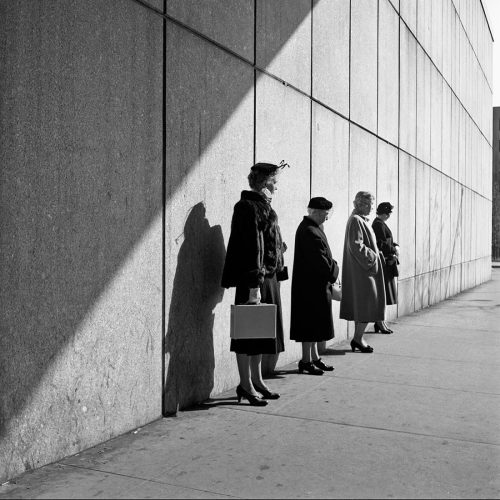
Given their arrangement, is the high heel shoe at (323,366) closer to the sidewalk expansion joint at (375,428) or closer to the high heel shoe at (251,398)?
the high heel shoe at (251,398)

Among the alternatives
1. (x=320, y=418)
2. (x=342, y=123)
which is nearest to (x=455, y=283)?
(x=342, y=123)

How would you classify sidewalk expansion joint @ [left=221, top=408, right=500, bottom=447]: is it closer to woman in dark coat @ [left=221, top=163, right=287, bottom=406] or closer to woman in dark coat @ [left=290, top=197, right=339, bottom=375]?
woman in dark coat @ [left=221, top=163, right=287, bottom=406]

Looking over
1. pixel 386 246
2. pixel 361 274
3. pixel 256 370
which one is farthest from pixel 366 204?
pixel 256 370

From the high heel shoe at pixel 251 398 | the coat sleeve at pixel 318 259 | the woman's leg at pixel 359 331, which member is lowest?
the high heel shoe at pixel 251 398

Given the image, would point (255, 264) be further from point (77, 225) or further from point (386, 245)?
point (386, 245)

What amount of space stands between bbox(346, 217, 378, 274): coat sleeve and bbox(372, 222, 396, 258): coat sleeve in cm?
179

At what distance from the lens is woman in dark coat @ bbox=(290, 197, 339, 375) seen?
6.68 meters

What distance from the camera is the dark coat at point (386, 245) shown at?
985 cm

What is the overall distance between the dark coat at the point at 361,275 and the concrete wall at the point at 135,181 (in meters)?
0.70

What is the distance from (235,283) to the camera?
5379mm

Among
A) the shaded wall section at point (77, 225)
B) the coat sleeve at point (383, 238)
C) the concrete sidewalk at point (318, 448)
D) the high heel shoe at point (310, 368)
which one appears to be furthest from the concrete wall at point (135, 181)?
the coat sleeve at point (383, 238)

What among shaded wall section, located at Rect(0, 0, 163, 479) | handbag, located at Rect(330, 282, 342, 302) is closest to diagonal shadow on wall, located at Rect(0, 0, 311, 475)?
shaded wall section, located at Rect(0, 0, 163, 479)

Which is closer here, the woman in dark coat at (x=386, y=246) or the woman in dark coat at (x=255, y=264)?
the woman in dark coat at (x=255, y=264)

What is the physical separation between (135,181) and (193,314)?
1250 mm
